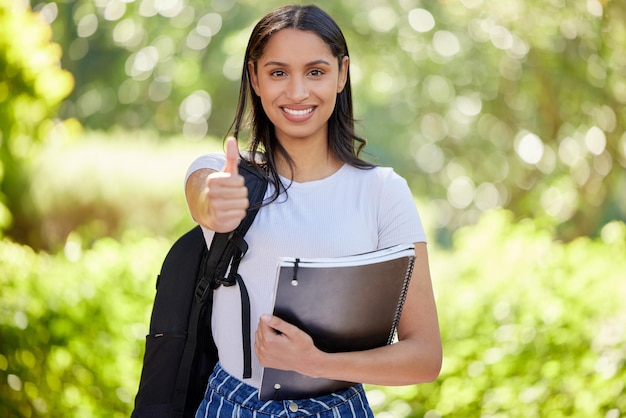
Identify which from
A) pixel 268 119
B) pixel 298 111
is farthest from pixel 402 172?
pixel 298 111

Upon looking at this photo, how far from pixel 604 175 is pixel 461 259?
460 cm

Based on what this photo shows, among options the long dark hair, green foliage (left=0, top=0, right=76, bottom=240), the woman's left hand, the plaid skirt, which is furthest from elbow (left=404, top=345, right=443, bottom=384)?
green foliage (left=0, top=0, right=76, bottom=240)

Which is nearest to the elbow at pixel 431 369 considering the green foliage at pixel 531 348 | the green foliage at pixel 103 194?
the green foliage at pixel 531 348

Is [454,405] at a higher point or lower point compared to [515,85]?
lower

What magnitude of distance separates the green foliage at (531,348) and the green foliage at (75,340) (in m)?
1.04

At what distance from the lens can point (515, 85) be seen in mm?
10828

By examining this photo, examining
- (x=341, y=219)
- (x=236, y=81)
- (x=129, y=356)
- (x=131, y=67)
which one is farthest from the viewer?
(x=236, y=81)

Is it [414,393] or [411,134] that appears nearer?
[414,393]

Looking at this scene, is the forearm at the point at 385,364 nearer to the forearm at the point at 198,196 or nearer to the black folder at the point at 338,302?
the black folder at the point at 338,302

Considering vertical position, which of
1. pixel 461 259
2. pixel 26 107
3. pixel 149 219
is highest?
pixel 26 107

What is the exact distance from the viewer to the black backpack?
6.14 feet

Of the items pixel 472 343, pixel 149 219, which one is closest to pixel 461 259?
pixel 472 343

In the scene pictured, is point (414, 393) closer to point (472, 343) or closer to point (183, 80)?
point (472, 343)

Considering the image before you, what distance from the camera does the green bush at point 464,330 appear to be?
3102mm
